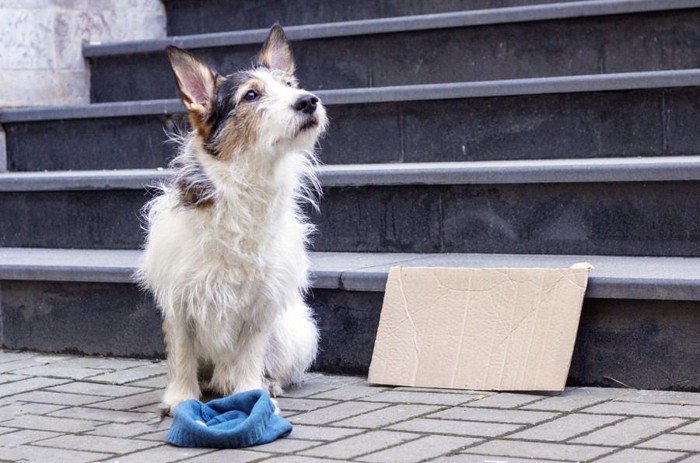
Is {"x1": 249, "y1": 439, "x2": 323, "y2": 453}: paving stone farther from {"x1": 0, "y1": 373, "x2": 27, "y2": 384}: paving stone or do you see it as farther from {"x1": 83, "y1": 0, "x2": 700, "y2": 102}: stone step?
{"x1": 83, "y1": 0, "x2": 700, "y2": 102}: stone step

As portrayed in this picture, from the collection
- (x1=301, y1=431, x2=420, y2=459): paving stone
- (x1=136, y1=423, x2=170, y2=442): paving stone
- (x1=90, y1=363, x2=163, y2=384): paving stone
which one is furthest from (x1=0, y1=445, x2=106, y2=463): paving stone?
(x1=90, y1=363, x2=163, y2=384): paving stone

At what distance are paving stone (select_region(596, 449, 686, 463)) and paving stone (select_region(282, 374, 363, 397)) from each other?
1.40 meters

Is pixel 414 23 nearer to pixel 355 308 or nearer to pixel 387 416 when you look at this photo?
pixel 355 308

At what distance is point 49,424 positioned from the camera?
4133 mm

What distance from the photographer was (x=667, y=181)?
4648 mm

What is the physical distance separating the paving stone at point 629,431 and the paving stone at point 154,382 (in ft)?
5.98

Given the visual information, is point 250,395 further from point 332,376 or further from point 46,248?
point 46,248

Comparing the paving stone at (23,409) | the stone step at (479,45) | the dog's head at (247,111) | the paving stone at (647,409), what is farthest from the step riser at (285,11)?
the paving stone at (23,409)

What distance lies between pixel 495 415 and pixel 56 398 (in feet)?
5.65

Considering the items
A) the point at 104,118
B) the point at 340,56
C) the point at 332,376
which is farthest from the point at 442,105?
the point at 104,118

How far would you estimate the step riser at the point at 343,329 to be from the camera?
415cm

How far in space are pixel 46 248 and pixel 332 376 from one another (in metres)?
2.02

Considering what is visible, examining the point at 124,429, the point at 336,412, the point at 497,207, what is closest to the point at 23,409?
the point at 124,429

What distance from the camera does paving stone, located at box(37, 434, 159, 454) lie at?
3.75 meters
